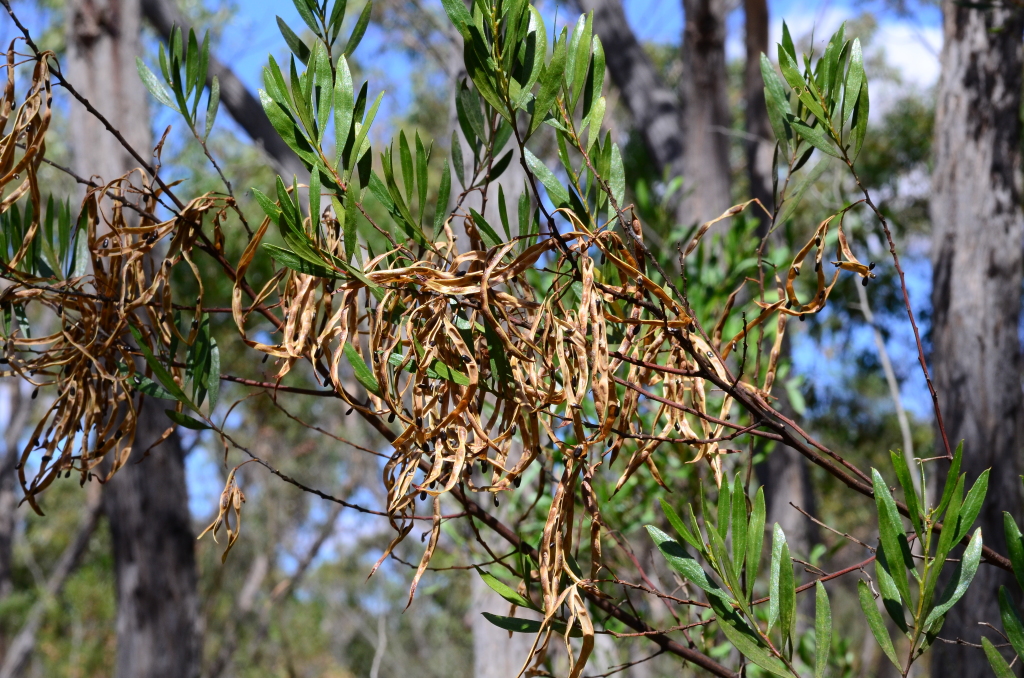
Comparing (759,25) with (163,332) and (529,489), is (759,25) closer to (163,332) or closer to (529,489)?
(529,489)

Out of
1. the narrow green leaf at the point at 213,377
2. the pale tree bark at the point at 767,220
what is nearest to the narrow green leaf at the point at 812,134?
the narrow green leaf at the point at 213,377

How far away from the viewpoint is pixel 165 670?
8.86 feet

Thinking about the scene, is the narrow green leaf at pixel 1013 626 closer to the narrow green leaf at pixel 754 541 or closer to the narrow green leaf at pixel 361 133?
the narrow green leaf at pixel 754 541

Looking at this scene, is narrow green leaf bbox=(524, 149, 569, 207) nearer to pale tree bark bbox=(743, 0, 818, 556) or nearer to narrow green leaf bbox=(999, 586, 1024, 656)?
narrow green leaf bbox=(999, 586, 1024, 656)

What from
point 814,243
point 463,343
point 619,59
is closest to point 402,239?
point 463,343

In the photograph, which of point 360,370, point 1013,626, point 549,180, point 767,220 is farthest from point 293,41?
point 767,220

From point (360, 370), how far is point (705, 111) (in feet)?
10.4

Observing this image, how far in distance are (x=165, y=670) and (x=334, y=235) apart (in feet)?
8.07

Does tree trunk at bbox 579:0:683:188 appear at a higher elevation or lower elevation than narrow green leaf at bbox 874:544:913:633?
higher

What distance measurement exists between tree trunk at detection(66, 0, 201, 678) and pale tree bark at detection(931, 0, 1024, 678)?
226 centimetres

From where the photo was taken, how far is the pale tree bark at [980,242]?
1906 mm

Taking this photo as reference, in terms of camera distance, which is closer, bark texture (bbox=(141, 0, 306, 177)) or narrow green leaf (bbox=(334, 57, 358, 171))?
narrow green leaf (bbox=(334, 57, 358, 171))

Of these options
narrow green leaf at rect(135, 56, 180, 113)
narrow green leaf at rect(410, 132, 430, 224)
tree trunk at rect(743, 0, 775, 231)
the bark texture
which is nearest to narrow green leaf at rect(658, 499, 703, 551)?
narrow green leaf at rect(410, 132, 430, 224)

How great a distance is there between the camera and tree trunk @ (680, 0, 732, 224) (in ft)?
11.0
